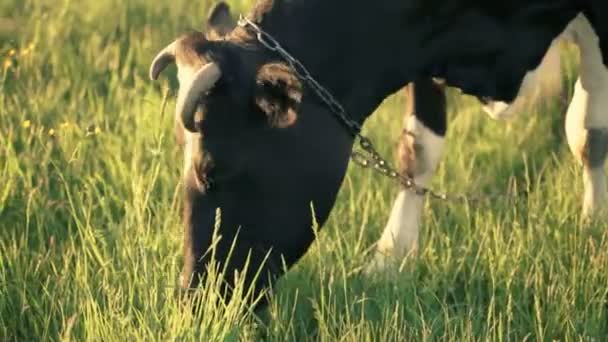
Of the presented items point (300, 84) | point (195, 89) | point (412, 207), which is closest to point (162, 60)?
point (195, 89)

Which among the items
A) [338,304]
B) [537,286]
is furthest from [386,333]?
[537,286]

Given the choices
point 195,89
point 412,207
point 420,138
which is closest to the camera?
point 195,89

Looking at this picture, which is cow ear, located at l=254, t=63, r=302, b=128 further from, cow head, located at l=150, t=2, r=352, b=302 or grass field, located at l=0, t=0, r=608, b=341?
grass field, located at l=0, t=0, r=608, b=341

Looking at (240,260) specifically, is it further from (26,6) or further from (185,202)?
(26,6)

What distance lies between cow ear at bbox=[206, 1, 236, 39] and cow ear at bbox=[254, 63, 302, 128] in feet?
1.20

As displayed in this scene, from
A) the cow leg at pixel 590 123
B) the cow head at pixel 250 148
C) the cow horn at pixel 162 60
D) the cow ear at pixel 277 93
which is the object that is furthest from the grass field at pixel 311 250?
the cow ear at pixel 277 93

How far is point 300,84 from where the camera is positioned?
3.12 meters

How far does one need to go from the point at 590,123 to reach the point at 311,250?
1366 millimetres

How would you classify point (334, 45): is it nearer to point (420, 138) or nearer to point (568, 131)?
point (420, 138)

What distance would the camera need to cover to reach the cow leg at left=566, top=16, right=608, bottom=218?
4395 mm

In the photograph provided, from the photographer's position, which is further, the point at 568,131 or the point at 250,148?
the point at 568,131

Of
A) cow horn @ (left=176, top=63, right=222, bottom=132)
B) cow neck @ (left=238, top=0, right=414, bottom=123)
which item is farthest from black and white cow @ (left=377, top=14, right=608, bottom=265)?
cow horn @ (left=176, top=63, right=222, bottom=132)

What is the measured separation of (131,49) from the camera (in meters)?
5.93

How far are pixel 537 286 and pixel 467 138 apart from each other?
172 cm
